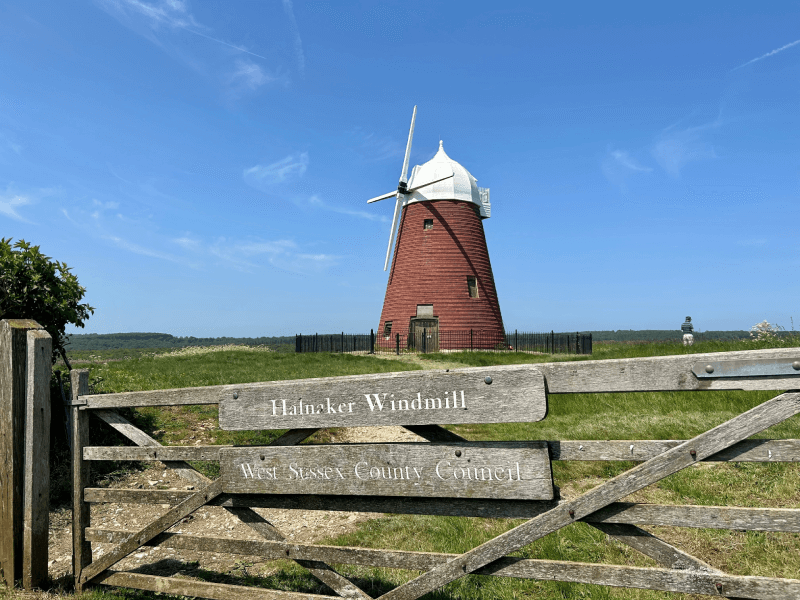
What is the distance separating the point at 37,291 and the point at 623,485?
25.9ft

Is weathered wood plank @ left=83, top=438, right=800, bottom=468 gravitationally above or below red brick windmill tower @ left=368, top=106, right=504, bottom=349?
below

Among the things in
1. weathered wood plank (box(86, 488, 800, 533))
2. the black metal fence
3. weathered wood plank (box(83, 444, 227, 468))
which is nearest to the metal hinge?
weathered wood plank (box(86, 488, 800, 533))

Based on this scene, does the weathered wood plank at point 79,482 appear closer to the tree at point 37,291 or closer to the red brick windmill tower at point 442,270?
the tree at point 37,291

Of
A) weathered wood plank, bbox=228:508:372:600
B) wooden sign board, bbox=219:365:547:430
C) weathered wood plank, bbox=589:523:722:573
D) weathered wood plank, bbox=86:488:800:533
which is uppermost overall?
wooden sign board, bbox=219:365:547:430

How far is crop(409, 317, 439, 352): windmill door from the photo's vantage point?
26812 millimetres

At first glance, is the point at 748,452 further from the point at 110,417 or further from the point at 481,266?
the point at 481,266

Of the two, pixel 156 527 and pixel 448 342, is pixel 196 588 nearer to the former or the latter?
pixel 156 527

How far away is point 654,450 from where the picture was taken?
2.93 meters

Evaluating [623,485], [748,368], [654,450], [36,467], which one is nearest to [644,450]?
[654,450]

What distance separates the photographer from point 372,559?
3410 mm

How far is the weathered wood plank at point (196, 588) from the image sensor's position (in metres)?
3.56

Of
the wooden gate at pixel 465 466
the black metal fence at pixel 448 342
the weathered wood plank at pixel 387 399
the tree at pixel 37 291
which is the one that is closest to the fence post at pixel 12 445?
the wooden gate at pixel 465 466

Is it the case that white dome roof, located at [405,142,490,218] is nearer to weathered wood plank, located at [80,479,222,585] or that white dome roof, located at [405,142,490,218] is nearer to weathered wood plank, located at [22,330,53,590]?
weathered wood plank, located at [22,330,53,590]

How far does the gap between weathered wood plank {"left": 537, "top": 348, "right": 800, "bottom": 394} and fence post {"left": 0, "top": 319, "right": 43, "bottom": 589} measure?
4.23 m
